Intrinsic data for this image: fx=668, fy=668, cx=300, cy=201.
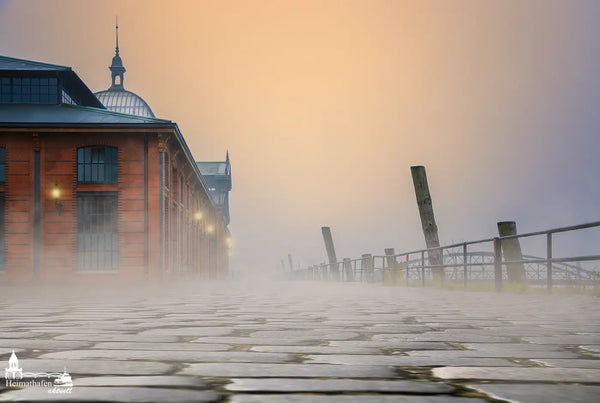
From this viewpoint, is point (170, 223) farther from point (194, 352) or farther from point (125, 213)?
point (194, 352)

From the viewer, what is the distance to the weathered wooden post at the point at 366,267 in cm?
2380

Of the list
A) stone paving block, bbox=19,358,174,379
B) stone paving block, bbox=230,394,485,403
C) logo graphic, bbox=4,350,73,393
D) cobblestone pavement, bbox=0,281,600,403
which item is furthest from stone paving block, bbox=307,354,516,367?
logo graphic, bbox=4,350,73,393

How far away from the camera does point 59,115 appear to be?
2558 centimetres

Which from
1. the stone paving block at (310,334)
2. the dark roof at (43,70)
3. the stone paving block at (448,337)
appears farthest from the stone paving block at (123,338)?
the dark roof at (43,70)

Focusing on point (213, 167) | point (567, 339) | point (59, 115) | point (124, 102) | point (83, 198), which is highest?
point (124, 102)

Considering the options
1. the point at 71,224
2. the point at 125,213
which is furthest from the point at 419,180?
the point at 71,224

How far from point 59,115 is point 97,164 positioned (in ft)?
9.20

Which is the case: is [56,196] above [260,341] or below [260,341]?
above

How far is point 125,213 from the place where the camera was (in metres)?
24.4

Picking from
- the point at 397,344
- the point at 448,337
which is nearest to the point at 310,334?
the point at 397,344

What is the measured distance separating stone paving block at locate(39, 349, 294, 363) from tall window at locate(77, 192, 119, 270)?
71.5 feet

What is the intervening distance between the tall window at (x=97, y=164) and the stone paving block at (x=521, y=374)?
23.0m

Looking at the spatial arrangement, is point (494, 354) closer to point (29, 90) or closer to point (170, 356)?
point (170, 356)

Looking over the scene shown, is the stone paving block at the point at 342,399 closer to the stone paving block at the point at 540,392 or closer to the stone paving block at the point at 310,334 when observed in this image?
the stone paving block at the point at 540,392
